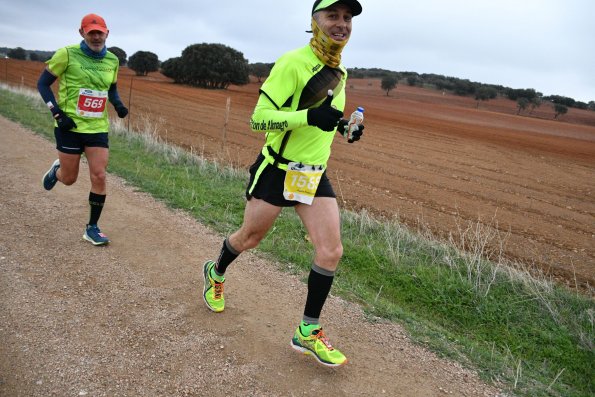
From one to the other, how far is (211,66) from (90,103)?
50675 mm

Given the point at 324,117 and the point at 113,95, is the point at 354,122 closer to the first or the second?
the point at 324,117

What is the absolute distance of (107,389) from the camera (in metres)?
2.70

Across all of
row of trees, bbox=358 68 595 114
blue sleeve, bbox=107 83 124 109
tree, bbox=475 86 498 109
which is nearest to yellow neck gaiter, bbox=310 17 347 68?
blue sleeve, bbox=107 83 124 109

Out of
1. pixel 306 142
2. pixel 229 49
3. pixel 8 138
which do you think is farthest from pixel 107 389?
pixel 229 49

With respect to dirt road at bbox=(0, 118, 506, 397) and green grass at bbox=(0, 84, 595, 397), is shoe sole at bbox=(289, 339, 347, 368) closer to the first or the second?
dirt road at bbox=(0, 118, 506, 397)

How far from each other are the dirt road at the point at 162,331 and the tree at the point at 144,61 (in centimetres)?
6804

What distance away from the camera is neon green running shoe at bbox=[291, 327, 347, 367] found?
9.97 feet

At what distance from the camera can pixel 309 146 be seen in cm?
296

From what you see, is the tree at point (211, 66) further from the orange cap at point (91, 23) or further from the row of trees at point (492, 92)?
the orange cap at point (91, 23)

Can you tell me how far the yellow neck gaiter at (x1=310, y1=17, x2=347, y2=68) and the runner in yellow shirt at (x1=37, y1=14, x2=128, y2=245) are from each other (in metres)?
2.73

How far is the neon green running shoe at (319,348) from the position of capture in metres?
3.04

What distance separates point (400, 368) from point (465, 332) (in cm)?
133

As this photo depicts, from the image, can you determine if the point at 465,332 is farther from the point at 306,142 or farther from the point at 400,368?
the point at 306,142

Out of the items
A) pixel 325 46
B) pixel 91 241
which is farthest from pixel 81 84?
pixel 325 46
